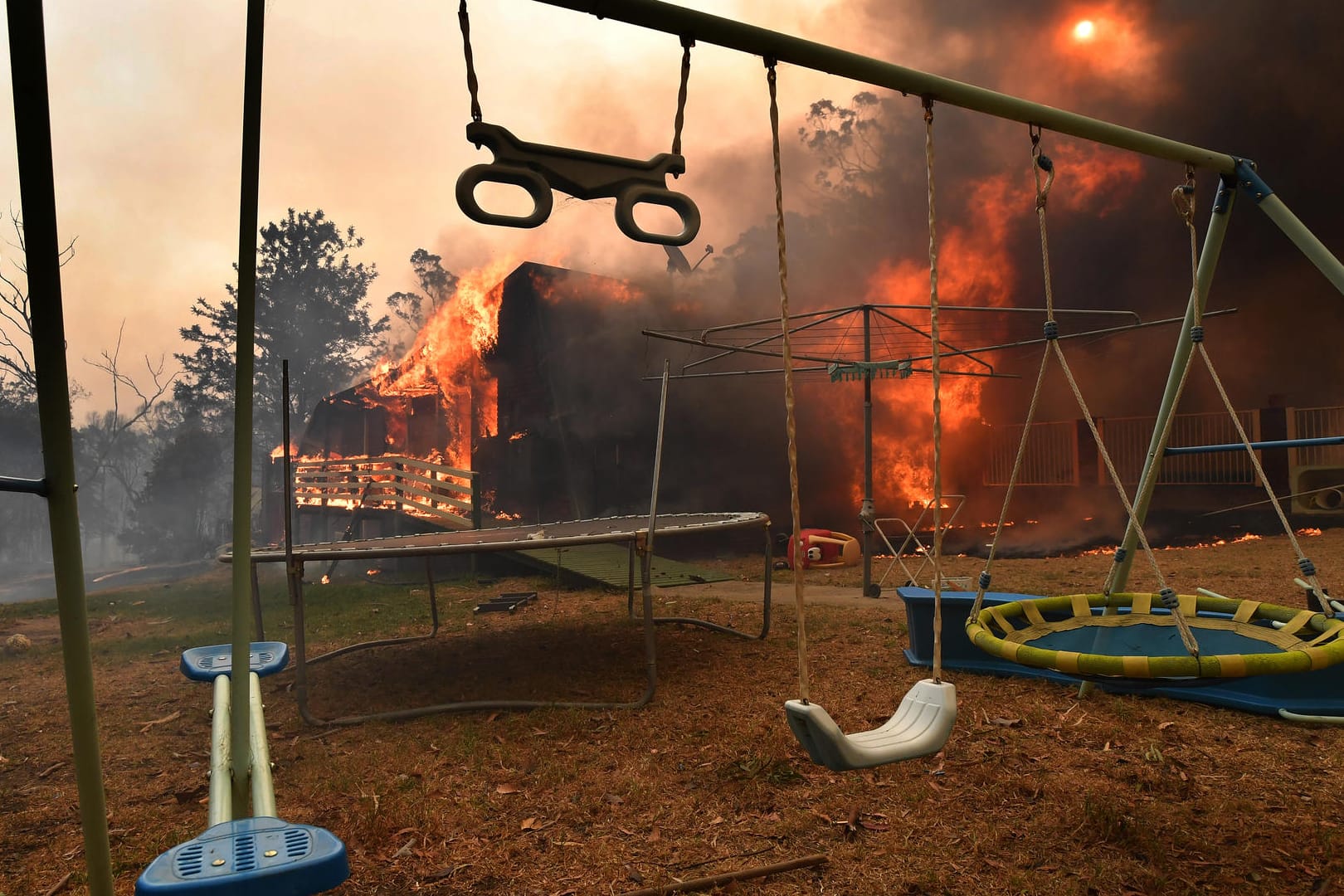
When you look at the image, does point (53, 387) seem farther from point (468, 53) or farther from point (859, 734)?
point (859, 734)

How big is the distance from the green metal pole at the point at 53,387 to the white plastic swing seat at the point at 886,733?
1.50m

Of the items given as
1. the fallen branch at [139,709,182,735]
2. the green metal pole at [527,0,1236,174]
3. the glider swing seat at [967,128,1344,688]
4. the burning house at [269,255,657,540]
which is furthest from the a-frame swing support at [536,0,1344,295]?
the burning house at [269,255,657,540]

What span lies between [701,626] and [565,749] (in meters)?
2.73

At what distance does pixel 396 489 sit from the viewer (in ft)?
42.7

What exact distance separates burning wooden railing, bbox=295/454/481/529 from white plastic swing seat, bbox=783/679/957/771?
8.05 metres

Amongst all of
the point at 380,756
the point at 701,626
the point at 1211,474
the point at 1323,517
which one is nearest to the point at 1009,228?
the point at 1211,474

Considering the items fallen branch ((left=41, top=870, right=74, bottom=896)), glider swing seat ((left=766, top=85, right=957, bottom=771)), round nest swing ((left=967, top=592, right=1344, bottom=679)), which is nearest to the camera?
glider swing seat ((left=766, top=85, right=957, bottom=771))

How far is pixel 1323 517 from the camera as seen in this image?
35.2 ft

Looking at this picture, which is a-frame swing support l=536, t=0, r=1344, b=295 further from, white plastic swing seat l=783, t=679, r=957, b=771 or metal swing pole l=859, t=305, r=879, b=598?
metal swing pole l=859, t=305, r=879, b=598

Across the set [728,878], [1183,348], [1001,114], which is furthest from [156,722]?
[1183,348]

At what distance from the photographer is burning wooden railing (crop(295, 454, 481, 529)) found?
10.9m

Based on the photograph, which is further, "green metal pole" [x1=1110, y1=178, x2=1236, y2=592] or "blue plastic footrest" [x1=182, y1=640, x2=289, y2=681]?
"green metal pole" [x1=1110, y1=178, x2=1236, y2=592]

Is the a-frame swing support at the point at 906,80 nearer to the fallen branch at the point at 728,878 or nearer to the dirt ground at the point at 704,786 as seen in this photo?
the dirt ground at the point at 704,786

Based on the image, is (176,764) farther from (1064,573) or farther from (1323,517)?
(1323,517)
